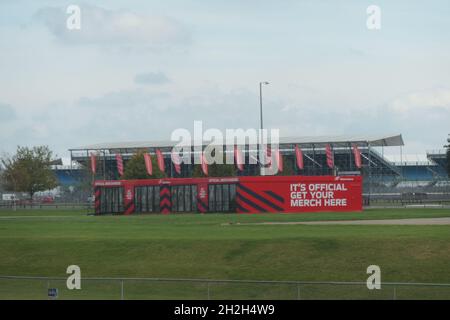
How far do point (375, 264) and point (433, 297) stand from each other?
763 cm

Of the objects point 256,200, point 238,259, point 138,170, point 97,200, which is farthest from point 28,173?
point 238,259

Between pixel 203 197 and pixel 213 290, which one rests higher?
pixel 203 197

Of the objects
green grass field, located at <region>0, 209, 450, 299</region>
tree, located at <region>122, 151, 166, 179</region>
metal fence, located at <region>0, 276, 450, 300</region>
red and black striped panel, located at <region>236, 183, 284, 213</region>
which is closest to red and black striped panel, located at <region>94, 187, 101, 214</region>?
red and black striped panel, located at <region>236, 183, 284, 213</region>

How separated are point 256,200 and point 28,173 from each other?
4268 cm

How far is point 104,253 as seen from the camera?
36562mm

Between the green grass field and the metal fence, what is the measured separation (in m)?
0.04

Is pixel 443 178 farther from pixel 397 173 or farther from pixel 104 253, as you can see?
pixel 104 253

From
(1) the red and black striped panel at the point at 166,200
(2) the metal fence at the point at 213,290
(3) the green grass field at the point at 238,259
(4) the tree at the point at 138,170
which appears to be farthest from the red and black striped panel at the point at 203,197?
(2) the metal fence at the point at 213,290

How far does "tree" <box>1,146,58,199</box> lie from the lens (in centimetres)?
10506

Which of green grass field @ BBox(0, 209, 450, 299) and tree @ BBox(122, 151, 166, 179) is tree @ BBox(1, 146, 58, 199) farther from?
green grass field @ BBox(0, 209, 450, 299)

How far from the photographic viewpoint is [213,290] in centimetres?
2606

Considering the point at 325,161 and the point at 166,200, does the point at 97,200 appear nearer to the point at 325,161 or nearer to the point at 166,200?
the point at 166,200
